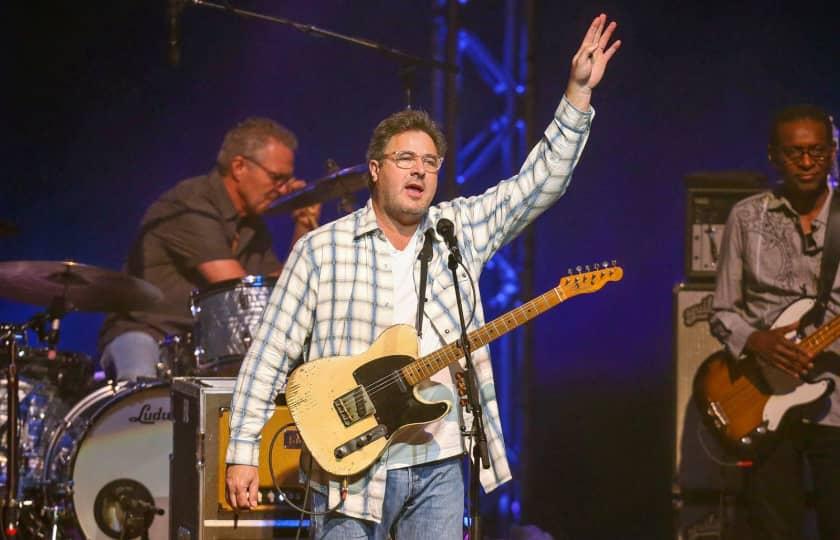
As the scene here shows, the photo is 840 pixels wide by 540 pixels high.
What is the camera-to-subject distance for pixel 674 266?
8.70 meters

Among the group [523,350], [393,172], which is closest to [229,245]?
[523,350]

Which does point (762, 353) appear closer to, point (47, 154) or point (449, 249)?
point (449, 249)

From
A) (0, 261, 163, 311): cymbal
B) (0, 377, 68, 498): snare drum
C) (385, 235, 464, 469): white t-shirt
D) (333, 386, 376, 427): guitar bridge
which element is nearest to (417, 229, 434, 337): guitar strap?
(385, 235, 464, 469): white t-shirt

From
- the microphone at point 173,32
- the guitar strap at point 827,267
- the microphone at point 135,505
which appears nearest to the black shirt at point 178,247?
the microphone at point 135,505

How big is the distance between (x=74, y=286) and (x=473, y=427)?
3.36 meters

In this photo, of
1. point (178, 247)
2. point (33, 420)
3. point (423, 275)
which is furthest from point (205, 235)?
point (423, 275)

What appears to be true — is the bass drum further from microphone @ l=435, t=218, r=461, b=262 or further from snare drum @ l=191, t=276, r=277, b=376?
microphone @ l=435, t=218, r=461, b=262

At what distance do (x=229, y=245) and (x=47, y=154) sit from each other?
1.75 metres

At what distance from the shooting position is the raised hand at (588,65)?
4.41 metres

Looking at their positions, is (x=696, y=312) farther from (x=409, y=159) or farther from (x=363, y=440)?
(x=363, y=440)

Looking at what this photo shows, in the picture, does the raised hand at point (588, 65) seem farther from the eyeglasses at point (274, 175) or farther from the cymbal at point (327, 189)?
the eyeglasses at point (274, 175)

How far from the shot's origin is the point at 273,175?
26.8ft

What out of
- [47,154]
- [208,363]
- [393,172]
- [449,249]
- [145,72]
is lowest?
[208,363]

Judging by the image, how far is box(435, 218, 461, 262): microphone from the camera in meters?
4.29
